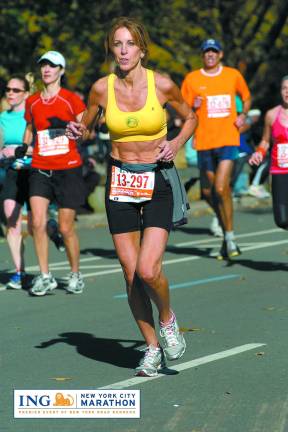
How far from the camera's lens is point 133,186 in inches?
337

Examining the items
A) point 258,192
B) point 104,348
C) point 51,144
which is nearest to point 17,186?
point 51,144

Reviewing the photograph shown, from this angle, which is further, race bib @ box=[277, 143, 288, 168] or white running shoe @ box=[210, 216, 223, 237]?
white running shoe @ box=[210, 216, 223, 237]

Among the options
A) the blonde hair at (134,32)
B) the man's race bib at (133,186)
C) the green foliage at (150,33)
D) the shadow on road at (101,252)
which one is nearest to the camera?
the blonde hair at (134,32)

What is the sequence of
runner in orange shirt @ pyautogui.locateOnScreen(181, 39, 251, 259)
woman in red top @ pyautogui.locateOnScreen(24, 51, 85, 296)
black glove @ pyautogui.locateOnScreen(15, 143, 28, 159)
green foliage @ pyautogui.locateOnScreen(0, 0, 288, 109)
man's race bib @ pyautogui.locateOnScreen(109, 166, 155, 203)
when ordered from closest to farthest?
man's race bib @ pyautogui.locateOnScreen(109, 166, 155, 203)
woman in red top @ pyautogui.locateOnScreen(24, 51, 85, 296)
black glove @ pyautogui.locateOnScreen(15, 143, 28, 159)
runner in orange shirt @ pyautogui.locateOnScreen(181, 39, 251, 259)
green foliage @ pyautogui.locateOnScreen(0, 0, 288, 109)

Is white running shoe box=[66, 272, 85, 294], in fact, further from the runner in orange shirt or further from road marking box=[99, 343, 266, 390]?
road marking box=[99, 343, 266, 390]

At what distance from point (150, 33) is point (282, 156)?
14.5 m

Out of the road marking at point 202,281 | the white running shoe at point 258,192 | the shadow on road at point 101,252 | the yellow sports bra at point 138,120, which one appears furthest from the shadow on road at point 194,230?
the yellow sports bra at point 138,120

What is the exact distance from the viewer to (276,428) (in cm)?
711

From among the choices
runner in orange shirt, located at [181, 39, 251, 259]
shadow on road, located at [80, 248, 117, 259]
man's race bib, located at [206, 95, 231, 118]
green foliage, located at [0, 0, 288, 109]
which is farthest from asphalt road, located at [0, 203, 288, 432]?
green foliage, located at [0, 0, 288, 109]

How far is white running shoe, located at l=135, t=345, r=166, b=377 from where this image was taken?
28.0 feet

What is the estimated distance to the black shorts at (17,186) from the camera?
524 inches

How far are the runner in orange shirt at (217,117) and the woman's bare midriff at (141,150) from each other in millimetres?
6992

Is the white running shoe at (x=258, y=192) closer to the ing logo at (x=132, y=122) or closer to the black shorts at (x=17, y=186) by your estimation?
the black shorts at (x=17, y=186)

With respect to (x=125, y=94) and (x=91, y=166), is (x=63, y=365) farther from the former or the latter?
(x=91, y=166)
